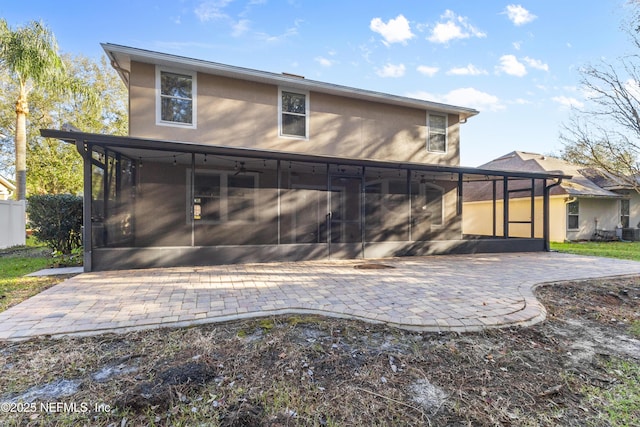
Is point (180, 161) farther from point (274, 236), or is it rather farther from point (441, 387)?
point (441, 387)

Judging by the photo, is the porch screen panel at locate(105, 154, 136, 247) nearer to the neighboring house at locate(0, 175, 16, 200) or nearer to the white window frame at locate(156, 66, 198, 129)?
the white window frame at locate(156, 66, 198, 129)

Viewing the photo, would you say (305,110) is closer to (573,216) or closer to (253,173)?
(253,173)

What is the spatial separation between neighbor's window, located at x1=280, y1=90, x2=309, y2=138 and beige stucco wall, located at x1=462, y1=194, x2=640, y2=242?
11234 millimetres

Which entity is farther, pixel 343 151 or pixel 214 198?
pixel 343 151

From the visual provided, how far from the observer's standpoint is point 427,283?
514 cm

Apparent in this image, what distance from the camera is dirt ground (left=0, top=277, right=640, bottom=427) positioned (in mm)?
1826

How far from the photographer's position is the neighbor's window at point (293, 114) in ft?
29.4

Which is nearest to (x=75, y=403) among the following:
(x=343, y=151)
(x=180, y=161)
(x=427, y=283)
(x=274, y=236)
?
(x=427, y=283)

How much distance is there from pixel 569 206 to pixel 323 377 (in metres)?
17.0

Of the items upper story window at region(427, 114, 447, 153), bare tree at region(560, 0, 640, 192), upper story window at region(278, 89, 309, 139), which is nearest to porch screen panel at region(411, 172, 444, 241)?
upper story window at region(427, 114, 447, 153)

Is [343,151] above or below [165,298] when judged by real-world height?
above

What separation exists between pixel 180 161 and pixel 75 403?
6.88 meters

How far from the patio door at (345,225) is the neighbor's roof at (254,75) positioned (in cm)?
351

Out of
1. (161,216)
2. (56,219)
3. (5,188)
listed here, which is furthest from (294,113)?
(5,188)
